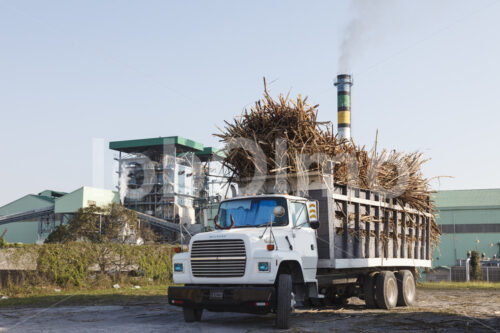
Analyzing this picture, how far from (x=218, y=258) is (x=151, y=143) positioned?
90395 mm

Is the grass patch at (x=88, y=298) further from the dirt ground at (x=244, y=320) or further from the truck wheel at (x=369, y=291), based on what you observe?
the truck wheel at (x=369, y=291)

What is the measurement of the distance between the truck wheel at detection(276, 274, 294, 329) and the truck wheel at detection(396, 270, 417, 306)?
→ 619 centimetres

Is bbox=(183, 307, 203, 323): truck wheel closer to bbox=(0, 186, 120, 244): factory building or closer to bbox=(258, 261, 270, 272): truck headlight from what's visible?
bbox=(258, 261, 270, 272): truck headlight

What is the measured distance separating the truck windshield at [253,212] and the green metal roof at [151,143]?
88.2 metres

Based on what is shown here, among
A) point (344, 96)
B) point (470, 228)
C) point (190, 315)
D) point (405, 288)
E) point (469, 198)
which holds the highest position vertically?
point (344, 96)

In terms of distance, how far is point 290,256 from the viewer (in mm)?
11070

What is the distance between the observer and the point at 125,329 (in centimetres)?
1088

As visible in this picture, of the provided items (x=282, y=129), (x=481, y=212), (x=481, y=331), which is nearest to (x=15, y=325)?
(x=282, y=129)

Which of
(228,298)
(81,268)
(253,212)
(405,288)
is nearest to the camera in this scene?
(228,298)

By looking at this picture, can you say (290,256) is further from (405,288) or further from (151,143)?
(151,143)

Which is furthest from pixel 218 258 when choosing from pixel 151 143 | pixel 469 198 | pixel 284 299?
pixel 151 143

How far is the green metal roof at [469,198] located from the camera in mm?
68688

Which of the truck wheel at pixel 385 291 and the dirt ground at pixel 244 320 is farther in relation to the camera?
the truck wheel at pixel 385 291

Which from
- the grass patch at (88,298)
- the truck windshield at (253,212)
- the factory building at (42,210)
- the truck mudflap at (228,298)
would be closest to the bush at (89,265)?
the grass patch at (88,298)
